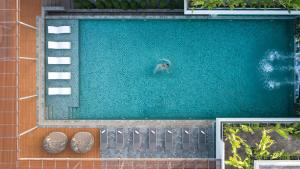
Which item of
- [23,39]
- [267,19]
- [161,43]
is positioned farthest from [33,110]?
[267,19]

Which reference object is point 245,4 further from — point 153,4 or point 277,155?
point 277,155

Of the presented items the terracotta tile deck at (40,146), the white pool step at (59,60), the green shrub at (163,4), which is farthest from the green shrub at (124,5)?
the terracotta tile deck at (40,146)

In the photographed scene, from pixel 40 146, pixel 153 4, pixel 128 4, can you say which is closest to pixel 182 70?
pixel 153 4

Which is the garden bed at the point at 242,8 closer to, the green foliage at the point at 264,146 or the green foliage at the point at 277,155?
the green foliage at the point at 264,146

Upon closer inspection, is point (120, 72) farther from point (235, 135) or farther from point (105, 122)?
point (235, 135)

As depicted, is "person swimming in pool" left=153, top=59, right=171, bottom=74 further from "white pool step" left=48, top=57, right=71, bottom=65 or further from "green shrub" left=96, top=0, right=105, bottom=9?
"white pool step" left=48, top=57, right=71, bottom=65

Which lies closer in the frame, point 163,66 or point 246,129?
point 246,129

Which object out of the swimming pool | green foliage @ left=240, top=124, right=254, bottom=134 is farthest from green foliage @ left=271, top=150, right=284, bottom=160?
the swimming pool
